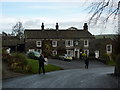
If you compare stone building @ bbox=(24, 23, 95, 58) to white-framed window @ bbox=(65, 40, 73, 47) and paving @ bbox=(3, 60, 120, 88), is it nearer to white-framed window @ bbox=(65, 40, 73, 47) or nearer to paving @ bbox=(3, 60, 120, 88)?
white-framed window @ bbox=(65, 40, 73, 47)

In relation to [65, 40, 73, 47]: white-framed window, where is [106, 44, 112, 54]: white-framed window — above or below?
below

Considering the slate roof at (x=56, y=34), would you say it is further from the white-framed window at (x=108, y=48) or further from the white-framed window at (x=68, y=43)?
the white-framed window at (x=108, y=48)

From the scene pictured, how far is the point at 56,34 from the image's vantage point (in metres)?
54.6

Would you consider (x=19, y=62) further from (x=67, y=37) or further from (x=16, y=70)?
(x=67, y=37)

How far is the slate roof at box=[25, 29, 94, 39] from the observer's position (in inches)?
2099

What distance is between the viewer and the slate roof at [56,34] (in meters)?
53.3

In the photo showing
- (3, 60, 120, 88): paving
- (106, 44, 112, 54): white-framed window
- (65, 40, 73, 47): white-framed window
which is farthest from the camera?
(106, 44, 112, 54): white-framed window

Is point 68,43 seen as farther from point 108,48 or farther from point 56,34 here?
point 108,48

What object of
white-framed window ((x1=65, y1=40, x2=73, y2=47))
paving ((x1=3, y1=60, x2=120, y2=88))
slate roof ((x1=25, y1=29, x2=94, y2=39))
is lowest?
paving ((x1=3, y1=60, x2=120, y2=88))

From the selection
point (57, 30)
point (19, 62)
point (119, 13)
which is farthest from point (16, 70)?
point (57, 30)

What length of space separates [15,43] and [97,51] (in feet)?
71.9

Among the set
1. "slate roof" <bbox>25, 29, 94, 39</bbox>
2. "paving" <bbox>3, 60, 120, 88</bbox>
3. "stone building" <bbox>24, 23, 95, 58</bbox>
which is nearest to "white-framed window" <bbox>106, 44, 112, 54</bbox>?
"stone building" <bbox>24, 23, 95, 58</bbox>

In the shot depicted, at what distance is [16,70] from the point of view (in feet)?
72.5

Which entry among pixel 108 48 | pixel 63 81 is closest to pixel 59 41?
pixel 108 48
